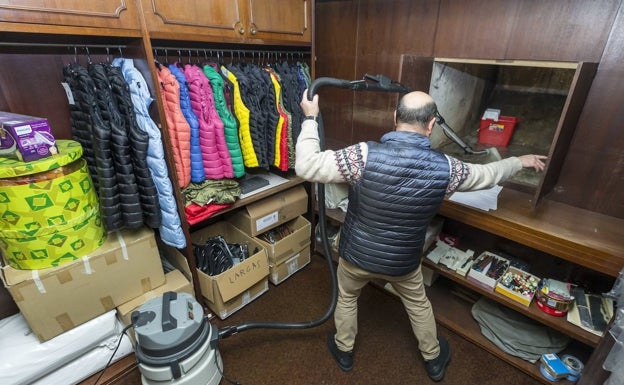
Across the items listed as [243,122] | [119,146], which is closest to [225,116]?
[243,122]

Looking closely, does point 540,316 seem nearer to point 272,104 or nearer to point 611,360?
point 611,360

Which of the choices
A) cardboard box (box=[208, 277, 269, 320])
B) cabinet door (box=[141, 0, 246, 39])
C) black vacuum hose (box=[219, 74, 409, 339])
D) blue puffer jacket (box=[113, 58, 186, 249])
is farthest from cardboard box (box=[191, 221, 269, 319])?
cabinet door (box=[141, 0, 246, 39])

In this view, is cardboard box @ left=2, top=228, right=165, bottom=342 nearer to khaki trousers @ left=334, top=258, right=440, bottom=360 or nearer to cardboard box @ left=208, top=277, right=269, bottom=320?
cardboard box @ left=208, top=277, right=269, bottom=320

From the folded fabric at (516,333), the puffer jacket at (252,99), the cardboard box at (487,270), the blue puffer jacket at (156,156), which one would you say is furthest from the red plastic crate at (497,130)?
the blue puffer jacket at (156,156)

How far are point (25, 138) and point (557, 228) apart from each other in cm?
207

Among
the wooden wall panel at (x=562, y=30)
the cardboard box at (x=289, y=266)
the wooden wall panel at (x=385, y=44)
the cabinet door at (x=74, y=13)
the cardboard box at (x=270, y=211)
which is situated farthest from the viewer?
the cardboard box at (x=289, y=266)

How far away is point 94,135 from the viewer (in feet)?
3.97

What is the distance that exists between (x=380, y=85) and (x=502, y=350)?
1453mm

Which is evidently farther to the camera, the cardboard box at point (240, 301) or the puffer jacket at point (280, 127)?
the cardboard box at point (240, 301)

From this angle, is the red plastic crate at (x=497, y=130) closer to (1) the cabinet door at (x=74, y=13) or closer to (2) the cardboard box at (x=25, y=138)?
(1) the cabinet door at (x=74, y=13)

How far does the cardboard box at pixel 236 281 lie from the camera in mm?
1684

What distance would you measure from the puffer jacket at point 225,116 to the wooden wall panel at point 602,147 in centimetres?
155

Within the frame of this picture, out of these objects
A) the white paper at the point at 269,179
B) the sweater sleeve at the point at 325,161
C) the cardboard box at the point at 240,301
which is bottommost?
the cardboard box at the point at 240,301

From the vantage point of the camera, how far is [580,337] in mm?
1314
